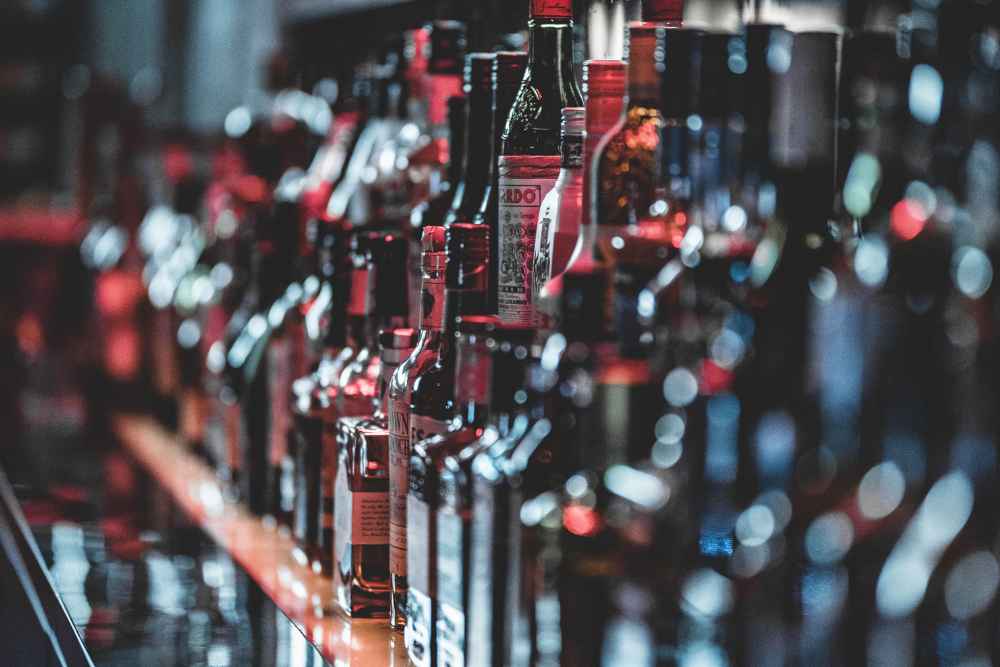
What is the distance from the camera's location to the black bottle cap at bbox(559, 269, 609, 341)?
2.77ft

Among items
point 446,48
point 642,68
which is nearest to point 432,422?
point 642,68

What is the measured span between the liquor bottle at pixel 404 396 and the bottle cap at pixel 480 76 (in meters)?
0.16

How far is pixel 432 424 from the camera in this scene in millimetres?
1006

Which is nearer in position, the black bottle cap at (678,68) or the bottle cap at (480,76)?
the black bottle cap at (678,68)

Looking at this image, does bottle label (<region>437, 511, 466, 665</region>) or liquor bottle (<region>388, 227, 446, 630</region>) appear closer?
bottle label (<region>437, 511, 466, 665</region>)

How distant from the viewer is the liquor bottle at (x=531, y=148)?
1.05 meters

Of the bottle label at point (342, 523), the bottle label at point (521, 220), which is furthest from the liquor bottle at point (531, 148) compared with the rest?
the bottle label at point (342, 523)

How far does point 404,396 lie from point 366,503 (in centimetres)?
11

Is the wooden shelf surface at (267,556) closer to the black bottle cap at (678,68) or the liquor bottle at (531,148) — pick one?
the liquor bottle at (531,148)

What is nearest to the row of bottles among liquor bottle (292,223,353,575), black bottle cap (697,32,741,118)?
black bottle cap (697,32,741,118)

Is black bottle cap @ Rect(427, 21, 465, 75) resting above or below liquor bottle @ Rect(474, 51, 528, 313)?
above

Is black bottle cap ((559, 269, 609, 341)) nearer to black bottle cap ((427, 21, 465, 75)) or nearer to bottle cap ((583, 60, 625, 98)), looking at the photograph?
bottle cap ((583, 60, 625, 98))

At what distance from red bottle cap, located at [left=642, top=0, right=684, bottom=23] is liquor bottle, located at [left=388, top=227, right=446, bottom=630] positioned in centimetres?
21

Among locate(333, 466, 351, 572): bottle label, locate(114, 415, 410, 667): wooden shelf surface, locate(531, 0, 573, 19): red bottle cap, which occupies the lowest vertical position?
locate(114, 415, 410, 667): wooden shelf surface
